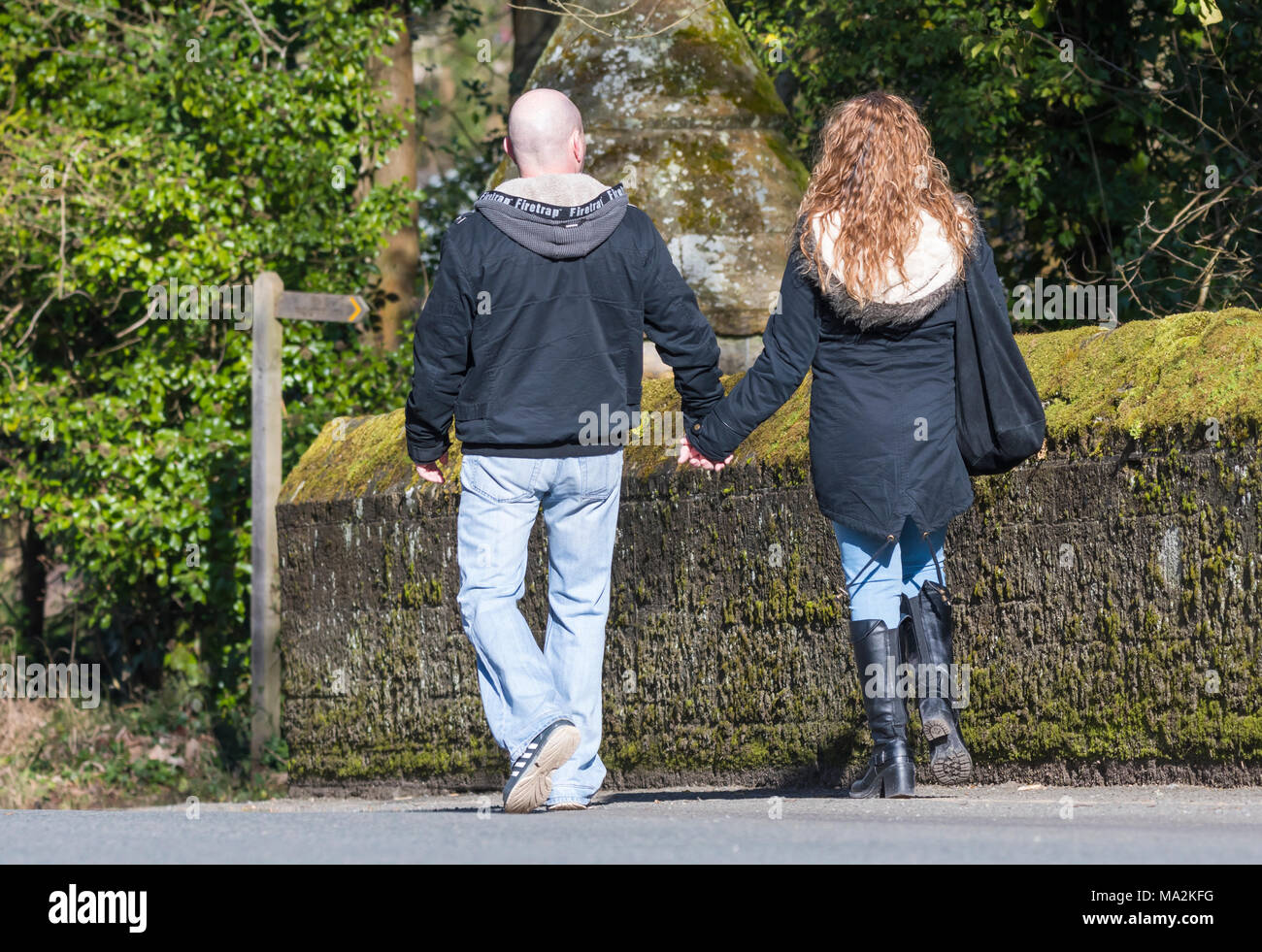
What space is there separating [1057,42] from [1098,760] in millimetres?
5569

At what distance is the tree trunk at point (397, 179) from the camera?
1407cm

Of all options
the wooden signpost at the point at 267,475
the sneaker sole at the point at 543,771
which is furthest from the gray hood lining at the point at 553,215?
the wooden signpost at the point at 267,475

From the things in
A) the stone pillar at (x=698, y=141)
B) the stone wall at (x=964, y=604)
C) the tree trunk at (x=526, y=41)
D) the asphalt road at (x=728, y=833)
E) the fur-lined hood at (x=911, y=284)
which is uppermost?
the tree trunk at (x=526, y=41)

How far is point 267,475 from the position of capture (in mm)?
10430

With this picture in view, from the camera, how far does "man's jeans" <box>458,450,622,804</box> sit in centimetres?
507

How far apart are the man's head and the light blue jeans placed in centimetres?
132

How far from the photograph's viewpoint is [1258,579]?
16.6 feet

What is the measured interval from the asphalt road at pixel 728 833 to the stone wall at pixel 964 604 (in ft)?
0.93

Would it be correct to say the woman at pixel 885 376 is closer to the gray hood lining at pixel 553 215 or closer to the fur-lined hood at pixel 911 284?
the fur-lined hood at pixel 911 284

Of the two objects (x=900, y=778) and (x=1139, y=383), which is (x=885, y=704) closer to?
(x=900, y=778)

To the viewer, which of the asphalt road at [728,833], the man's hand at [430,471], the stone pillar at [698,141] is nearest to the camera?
the asphalt road at [728,833]

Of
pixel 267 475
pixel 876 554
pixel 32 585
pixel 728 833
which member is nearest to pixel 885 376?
pixel 876 554

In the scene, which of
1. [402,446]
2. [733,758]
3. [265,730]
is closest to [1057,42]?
[402,446]

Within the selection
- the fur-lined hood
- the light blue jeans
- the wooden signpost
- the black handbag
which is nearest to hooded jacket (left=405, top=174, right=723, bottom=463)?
the fur-lined hood
